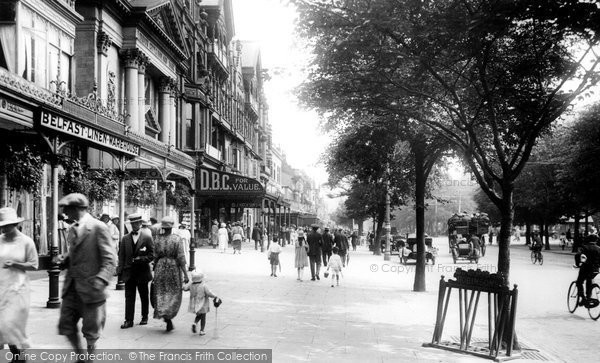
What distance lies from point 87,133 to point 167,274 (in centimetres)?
517

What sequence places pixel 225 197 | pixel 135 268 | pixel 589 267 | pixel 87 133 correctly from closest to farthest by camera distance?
1. pixel 135 268
2. pixel 589 267
3. pixel 87 133
4. pixel 225 197

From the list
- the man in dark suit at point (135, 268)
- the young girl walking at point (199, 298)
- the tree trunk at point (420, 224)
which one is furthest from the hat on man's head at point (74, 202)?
the tree trunk at point (420, 224)

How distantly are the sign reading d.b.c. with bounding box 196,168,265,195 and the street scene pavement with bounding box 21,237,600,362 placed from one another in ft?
46.5

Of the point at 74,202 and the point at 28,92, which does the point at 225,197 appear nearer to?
the point at 28,92

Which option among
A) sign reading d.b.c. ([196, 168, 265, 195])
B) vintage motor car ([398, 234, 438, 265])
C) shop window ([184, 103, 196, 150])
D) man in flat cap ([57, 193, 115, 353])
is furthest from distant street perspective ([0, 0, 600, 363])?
shop window ([184, 103, 196, 150])

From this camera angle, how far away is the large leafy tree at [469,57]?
31.0 feet

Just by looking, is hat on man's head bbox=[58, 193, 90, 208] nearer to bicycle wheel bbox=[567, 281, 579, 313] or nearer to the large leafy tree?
the large leafy tree

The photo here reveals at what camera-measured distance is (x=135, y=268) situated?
379 inches

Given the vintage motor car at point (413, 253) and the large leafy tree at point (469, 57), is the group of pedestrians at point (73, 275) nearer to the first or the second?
the large leafy tree at point (469, 57)

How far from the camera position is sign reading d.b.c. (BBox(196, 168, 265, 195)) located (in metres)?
32.6

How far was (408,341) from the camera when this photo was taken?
9453 mm

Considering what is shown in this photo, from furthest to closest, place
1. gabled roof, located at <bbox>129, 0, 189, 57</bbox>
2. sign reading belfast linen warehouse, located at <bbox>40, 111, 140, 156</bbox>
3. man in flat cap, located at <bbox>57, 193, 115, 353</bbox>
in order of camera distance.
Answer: gabled roof, located at <bbox>129, 0, 189, 57</bbox>
sign reading belfast linen warehouse, located at <bbox>40, 111, 140, 156</bbox>
man in flat cap, located at <bbox>57, 193, 115, 353</bbox>

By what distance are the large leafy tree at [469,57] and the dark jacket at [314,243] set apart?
7637mm

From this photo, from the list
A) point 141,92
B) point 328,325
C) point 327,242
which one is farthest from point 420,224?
point 141,92
